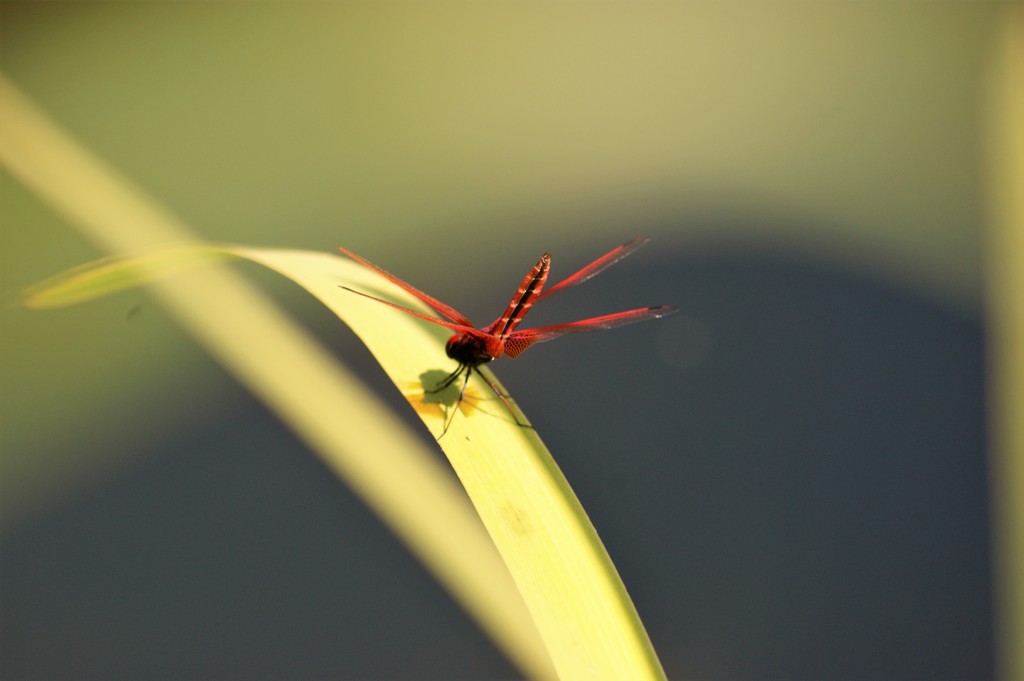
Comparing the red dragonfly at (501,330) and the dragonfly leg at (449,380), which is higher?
the red dragonfly at (501,330)

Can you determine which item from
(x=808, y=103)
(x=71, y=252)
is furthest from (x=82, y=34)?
(x=808, y=103)

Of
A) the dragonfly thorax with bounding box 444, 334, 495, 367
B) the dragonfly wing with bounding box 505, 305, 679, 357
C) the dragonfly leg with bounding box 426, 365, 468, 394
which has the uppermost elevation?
the dragonfly wing with bounding box 505, 305, 679, 357

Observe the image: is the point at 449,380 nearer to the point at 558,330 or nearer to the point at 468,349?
the point at 468,349

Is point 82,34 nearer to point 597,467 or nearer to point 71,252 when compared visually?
point 71,252

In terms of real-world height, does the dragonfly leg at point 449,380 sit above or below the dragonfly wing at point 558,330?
below

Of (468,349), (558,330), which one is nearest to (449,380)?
(468,349)

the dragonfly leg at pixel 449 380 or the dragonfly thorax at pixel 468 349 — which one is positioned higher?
the dragonfly thorax at pixel 468 349

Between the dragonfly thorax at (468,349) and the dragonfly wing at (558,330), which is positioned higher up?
the dragonfly wing at (558,330)

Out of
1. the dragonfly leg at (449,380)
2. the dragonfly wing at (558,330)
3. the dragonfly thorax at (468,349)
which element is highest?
the dragonfly wing at (558,330)
